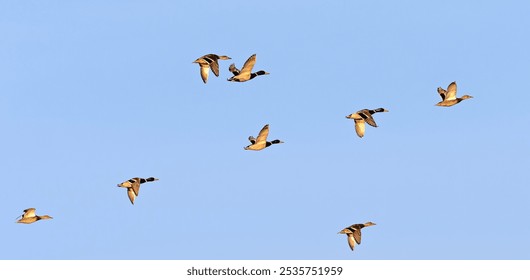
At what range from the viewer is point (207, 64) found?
212 ft

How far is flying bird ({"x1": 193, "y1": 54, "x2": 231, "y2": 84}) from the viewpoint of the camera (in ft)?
211

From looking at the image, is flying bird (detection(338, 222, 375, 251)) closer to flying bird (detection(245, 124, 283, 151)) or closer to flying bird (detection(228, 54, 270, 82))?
flying bird (detection(245, 124, 283, 151))

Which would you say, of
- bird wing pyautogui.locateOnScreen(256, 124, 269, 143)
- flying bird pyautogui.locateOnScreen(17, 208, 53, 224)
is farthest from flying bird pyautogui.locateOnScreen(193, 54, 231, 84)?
flying bird pyautogui.locateOnScreen(17, 208, 53, 224)

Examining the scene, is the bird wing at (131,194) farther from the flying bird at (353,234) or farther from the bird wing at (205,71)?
the flying bird at (353,234)

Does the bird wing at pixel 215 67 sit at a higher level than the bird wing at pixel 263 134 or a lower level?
higher

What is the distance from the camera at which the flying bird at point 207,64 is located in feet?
211

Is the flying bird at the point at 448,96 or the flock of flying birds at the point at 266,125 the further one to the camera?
the flying bird at the point at 448,96

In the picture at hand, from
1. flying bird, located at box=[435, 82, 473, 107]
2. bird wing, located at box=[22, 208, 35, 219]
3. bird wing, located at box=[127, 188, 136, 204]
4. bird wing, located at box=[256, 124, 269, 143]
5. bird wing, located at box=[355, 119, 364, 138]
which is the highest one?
flying bird, located at box=[435, 82, 473, 107]

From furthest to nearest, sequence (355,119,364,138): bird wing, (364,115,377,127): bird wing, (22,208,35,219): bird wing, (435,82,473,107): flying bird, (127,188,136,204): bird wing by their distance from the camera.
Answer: (22,208,35,219): bird wing → (435,82,473,107): flying bird → (127,188,136,204): bird wing → (355,119,364,138): bird wing → (364,115,377,127): bird wing

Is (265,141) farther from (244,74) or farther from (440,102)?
(440,102)

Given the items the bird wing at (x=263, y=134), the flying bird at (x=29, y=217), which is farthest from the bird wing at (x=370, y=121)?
the flying bird at (x=29, y=217)

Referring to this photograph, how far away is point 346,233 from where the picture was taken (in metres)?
65.4

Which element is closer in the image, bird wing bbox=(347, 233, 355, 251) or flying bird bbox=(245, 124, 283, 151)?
flying bird bbox=(245, 124, 283, 151)
